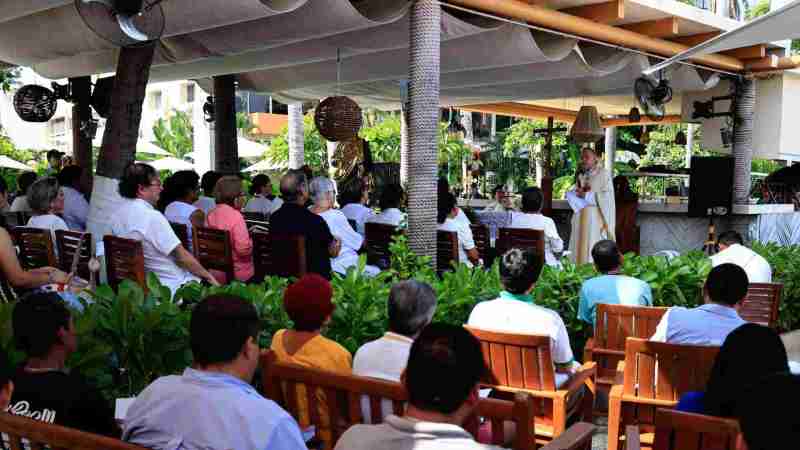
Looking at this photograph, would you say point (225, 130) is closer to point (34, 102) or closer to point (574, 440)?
point (34, 102)

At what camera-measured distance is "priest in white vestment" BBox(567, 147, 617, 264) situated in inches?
380

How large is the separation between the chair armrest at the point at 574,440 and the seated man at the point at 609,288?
2344 mm

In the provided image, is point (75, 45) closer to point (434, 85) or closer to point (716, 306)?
point (434, 85)

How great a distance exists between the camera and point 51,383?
7.64ft

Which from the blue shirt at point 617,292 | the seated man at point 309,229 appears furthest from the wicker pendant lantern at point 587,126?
the blue shirt at point 617,292

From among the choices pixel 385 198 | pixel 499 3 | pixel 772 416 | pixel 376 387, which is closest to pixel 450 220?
pixel 385 198

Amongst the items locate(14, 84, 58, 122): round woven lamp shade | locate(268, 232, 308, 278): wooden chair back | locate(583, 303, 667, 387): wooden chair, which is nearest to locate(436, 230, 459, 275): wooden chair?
locate(268, 232, 308, 278): wooden chair back

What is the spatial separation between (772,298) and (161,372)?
12.0ft

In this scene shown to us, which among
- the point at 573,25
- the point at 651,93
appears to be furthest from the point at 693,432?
the point at 651,93

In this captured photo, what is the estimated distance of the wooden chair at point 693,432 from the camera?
217 centimetres

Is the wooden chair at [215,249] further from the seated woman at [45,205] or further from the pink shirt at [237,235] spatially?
the seated woman at [45,205]

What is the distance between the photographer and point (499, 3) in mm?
7301

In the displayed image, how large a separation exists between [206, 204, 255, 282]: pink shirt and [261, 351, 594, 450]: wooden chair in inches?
118

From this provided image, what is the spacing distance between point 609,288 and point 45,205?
12.7 ft
